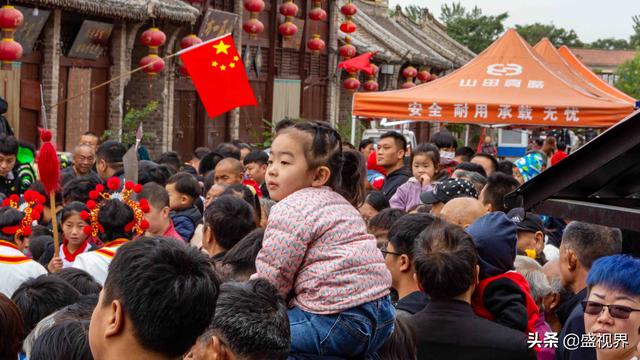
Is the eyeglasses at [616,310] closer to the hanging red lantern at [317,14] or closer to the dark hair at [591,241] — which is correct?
the dark hair at [591,241]

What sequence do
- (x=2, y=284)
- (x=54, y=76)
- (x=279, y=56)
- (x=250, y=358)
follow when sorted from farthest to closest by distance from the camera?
(x=279, y=56) → (x=54, y=76) → (x=2, y=284) → (x=250, y=358)

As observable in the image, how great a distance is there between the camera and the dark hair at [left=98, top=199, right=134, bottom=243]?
5297 millimetres

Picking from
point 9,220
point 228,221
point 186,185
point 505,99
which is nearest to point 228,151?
point 505,99

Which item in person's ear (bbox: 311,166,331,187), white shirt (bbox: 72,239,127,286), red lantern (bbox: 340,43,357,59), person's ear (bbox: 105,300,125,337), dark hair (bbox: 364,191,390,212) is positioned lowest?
white shirt (bbox: 72,239,127,286)

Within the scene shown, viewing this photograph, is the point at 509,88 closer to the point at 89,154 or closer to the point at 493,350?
the point at 89,154

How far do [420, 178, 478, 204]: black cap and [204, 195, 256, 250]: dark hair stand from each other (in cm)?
187

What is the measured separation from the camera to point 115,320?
7.77 feet

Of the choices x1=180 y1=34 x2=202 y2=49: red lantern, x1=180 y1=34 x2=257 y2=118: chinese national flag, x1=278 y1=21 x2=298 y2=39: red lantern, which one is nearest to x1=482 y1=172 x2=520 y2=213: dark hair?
x1=180 y1=34 x2=257 y2=118: chinese national flag

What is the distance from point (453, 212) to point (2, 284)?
245 centimetres

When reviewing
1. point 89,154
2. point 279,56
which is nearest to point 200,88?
point 89,154

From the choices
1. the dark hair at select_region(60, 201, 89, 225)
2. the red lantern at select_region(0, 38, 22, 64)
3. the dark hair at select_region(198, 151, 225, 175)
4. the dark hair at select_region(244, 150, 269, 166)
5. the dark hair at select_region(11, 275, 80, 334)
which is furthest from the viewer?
the red lantern at select_region(0, 38, 22, 64)

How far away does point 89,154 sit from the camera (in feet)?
29.6

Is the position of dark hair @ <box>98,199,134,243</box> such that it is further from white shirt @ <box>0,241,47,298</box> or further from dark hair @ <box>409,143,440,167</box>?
dark hair @ <box>409,143,440,167</box>

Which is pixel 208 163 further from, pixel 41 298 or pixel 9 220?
pixel 41 298
